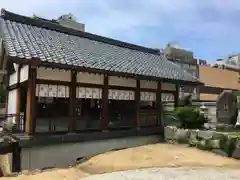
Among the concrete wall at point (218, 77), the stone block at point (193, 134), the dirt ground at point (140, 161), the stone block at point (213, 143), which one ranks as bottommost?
the dirt ground at point (140, 161)

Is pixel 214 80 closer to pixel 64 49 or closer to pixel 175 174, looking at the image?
pixel 64 49

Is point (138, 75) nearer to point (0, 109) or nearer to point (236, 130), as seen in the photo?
point (236, 130)

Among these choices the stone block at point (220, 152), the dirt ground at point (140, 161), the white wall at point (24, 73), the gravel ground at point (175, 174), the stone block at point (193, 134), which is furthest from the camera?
the stone block at point (193, 134)

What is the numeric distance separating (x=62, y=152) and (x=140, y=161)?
11.8 feet

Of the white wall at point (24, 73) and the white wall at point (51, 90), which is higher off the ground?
the white wall at point (24, 73)

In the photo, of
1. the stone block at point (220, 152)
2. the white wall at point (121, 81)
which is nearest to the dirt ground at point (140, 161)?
the stone block at point (220, 152)

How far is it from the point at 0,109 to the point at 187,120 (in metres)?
16.0

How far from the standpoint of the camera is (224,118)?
15484 millimetres

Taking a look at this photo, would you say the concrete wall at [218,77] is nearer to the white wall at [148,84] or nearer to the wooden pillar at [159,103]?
the wooden pillar at [159,103]

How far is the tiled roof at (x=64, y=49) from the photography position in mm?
11500

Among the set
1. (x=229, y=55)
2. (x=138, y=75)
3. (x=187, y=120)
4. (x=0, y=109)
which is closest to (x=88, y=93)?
(x=138, y=75)

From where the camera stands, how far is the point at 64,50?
13.5 m

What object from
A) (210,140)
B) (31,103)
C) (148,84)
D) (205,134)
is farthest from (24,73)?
(210,140)

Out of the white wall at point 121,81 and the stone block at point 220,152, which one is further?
the white wall at point 121,81
